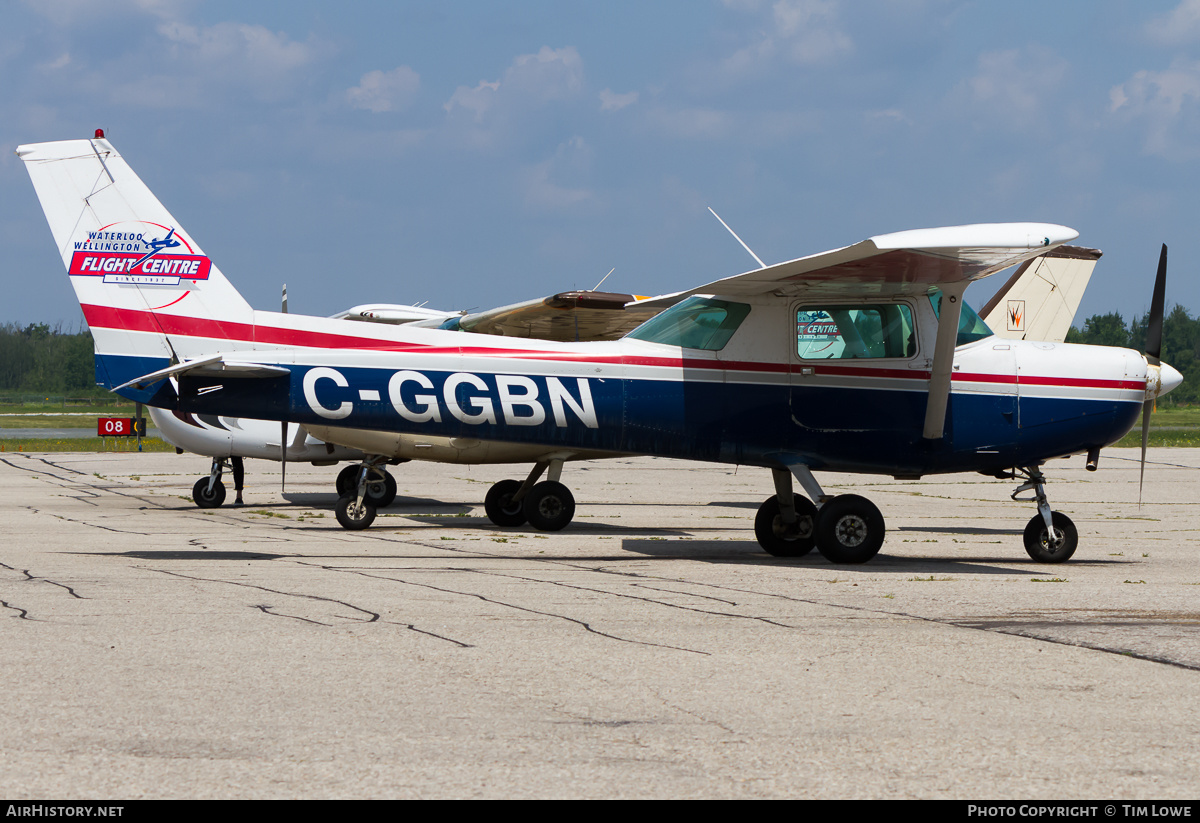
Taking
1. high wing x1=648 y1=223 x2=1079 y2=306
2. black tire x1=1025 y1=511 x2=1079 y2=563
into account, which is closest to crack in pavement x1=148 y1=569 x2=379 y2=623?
high wing x1=648 y1=223 x2=1079 y2=306

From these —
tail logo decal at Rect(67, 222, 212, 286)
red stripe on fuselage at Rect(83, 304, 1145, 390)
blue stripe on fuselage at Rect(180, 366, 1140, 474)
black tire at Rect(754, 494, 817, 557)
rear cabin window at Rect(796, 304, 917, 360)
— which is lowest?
black tire at Rect(754, 494, 817, 557)

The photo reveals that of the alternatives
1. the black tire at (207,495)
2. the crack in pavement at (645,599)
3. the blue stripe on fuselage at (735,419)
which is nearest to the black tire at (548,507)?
the blue stripe on fuselage at (735,419)

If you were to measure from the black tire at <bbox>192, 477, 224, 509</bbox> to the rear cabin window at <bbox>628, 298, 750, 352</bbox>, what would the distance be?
908cm

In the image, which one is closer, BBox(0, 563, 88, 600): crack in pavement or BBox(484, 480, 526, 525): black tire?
BBox(0, 563, 88, 600): crack in pavement

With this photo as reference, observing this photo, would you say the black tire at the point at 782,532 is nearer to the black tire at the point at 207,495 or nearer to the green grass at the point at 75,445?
the black tire at the point at 207,495

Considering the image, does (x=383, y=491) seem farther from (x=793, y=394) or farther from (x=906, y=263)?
(x=906, y=263)

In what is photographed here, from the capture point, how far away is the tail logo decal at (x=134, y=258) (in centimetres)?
1064

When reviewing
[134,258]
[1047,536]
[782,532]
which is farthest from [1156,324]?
[134,258]

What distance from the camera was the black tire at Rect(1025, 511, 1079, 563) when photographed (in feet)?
34.6

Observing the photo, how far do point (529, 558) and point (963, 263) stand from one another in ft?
15.5

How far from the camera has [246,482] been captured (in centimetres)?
2308

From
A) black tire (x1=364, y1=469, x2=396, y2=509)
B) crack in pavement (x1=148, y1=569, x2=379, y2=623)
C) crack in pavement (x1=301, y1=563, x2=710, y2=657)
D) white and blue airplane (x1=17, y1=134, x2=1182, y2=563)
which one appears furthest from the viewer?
black tire (x1=364, y1=469, x2=396, y2=509)

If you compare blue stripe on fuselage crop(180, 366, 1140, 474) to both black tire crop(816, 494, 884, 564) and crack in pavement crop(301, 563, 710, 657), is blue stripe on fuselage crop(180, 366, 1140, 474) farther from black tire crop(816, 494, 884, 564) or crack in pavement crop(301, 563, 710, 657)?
crack in pavement crop(301, 563, 710, 657)

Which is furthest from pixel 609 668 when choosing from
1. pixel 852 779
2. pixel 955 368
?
pixel 955 368
